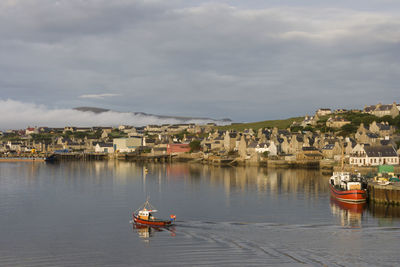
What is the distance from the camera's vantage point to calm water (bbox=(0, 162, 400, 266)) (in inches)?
1035

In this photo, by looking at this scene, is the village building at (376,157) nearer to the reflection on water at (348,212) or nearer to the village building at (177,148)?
the reflection on water at (348,212)

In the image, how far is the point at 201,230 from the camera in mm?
32688

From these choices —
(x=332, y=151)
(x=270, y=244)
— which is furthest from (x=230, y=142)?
(x=270, y=244)

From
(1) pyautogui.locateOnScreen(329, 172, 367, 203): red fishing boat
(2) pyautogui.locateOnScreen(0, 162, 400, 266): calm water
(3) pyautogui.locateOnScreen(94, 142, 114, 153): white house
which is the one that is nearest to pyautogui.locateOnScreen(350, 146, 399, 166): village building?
(2) pyautogui.locateOnScreen(0, 162, 400, 266): calm water

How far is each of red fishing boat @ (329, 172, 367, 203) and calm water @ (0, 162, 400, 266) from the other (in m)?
Answer: 1.26

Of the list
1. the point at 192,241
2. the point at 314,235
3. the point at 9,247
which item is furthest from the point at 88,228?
the point at 314,235

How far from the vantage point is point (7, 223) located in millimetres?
36969

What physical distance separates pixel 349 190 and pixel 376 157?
33577mm

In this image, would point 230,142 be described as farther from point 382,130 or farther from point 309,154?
point 382,130

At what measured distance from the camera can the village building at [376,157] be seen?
2963 inches

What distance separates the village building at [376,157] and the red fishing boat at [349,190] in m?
26.7

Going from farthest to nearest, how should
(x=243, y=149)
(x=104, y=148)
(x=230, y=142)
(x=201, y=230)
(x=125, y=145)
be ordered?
(x=104, y=148)
(x=125, y=145)
(x=230, y=142)
(x=243, y=149)
(x=201, y=230)

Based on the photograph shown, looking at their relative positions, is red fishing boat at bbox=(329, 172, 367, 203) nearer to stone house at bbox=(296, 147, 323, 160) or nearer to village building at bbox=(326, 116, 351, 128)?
stone house at bbox=(296, 147, 323, 160)

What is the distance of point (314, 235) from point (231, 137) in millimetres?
99732
